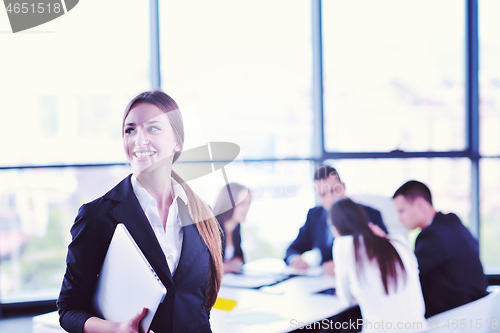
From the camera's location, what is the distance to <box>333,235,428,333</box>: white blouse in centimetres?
198

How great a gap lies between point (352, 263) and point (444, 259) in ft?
2.00

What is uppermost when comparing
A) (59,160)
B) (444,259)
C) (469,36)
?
(469,36)

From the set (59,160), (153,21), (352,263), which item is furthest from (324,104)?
(59,160)

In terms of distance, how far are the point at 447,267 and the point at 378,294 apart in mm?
540

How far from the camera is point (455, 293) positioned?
221cm

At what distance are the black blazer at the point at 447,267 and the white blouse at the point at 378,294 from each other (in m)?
0.23

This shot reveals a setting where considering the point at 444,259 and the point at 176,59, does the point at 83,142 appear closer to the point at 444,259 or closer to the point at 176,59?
the point at 176,59

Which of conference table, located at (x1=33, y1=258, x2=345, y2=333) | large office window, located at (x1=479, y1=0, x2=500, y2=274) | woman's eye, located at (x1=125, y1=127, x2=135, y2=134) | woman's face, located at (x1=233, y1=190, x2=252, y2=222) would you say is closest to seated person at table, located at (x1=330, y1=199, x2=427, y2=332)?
conference table, located at (x1=33, y1=258, x2=345, y2=333)

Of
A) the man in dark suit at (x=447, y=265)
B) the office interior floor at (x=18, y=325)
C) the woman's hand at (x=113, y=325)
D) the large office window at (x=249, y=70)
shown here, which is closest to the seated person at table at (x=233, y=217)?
the large office window at (x=249, y=70)

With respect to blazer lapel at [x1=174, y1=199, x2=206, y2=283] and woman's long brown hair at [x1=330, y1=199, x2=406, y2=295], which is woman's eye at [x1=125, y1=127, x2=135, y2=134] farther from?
woman's long brown hair at [x1=330, y1=199, x2=406, y2=295]

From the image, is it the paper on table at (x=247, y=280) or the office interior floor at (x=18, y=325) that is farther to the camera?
the office interior floor at (x=18, y=325)

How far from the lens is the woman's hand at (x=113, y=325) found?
1.03 meters

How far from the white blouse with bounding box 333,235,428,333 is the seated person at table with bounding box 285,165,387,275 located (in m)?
0.97

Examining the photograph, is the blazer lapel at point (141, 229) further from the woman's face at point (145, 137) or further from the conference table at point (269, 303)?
the conference table at point (269, 303)
